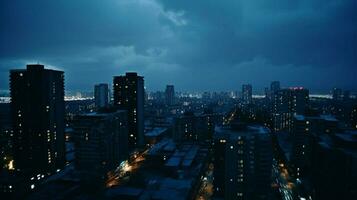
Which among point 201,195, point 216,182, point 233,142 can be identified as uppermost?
point 233,142

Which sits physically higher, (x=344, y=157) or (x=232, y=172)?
(x=344, y=157)

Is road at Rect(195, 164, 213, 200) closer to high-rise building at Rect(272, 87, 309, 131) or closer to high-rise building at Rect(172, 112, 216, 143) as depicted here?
high-rise building at Rect(172, 112, 216, 143)

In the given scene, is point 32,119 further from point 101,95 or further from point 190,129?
point 101,95

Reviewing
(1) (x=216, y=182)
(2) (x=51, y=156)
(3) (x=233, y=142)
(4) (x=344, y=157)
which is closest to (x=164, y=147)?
(2) (x=51, y=156)

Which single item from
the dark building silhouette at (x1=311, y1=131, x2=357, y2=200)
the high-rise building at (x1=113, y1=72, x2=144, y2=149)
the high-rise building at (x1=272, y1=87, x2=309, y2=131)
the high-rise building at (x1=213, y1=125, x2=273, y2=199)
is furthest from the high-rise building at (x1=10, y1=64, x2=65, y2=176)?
the high-rise building at (x1=272, y1=87, x2=309, y2=131)

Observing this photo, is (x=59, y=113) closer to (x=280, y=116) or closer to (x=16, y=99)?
(x=16, y=99)

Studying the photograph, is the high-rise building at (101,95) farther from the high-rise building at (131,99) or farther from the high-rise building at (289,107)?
the high-rise building at (289,107)
